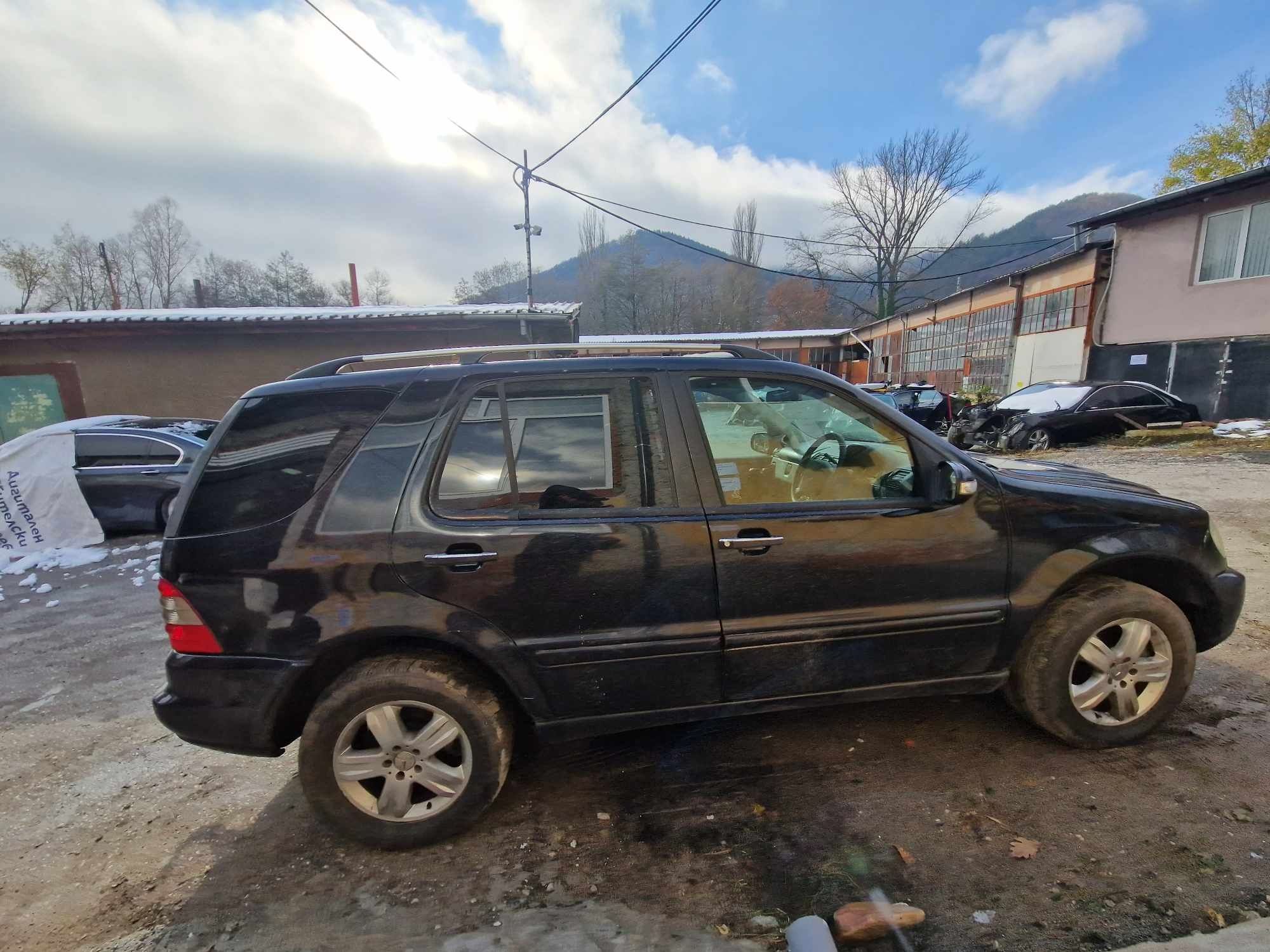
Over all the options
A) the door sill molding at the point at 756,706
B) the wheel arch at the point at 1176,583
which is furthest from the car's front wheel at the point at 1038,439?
the door sill molding at the point at 756,706

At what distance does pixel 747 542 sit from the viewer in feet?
7.26

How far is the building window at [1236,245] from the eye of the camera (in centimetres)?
1270

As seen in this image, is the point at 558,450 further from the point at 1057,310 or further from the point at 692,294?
the point at 692,294

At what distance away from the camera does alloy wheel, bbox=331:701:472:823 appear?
2.15 metres

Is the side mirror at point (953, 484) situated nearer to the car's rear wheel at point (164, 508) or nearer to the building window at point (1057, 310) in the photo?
the car's rear wheel at point (164, 508)

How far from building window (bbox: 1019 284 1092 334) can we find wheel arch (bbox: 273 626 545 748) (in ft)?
65.6

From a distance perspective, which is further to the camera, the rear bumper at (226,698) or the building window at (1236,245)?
the building window at (1236,245)

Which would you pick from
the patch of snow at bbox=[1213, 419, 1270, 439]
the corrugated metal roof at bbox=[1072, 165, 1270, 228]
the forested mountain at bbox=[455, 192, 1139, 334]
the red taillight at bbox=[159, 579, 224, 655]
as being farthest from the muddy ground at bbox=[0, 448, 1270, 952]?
the forested mountain at bbox=[455, 192, 1139, 334]

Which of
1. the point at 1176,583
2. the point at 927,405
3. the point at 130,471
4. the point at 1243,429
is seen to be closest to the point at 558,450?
the point at 1176,583

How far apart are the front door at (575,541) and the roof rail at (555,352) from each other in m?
0.24

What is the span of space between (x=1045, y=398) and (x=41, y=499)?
675 inches

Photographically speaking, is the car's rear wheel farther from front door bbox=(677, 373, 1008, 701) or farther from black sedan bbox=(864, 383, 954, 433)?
black sedan bbox=(864, 383, 954, 433)

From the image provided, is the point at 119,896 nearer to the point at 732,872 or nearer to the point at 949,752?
the point at 732,872

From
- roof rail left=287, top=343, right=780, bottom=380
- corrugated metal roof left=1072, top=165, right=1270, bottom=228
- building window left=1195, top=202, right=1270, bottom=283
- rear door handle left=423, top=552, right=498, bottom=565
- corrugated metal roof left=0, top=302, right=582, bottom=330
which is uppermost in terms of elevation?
corrugated metal roof left=1072, top=165, right=1270, bottom=228
